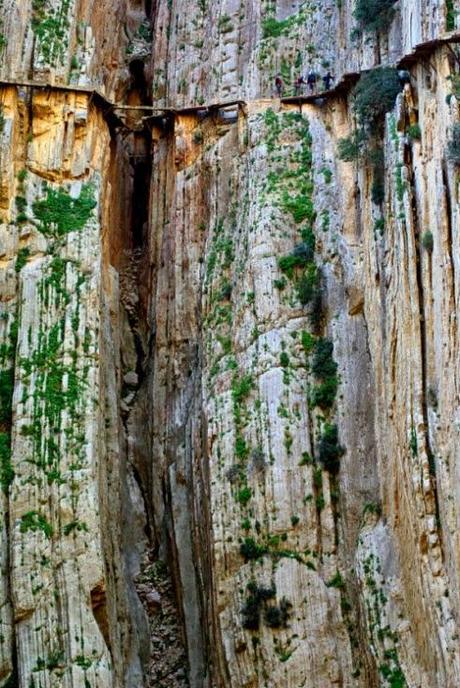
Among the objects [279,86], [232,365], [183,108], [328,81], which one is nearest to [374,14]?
[328,81]

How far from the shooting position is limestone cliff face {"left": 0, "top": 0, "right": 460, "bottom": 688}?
25766mm

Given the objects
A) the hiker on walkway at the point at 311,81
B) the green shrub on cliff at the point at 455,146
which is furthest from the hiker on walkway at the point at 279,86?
the green shrub on cliff at the point at 455,146

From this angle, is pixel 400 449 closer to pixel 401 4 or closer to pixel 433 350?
pixel 433 350

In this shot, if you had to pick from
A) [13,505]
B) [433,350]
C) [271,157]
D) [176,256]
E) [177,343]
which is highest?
[271,157]

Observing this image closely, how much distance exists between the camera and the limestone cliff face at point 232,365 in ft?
84.5

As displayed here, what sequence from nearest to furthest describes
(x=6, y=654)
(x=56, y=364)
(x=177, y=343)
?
(x=6, y=654) < (x=56, y=364) < (x=177, y=343)

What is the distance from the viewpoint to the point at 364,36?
33.3 meters

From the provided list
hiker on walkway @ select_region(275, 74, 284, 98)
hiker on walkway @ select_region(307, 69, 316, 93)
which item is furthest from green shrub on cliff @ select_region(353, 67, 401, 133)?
hiker on walkway @ select_region(275, 74, 284, 98)

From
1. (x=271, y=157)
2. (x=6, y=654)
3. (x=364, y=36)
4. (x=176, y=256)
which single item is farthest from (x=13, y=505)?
(x=364, y=36)

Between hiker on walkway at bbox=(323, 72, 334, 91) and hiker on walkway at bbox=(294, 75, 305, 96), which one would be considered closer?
hiker on walkway at bbox=(323, 72, 334, 91)

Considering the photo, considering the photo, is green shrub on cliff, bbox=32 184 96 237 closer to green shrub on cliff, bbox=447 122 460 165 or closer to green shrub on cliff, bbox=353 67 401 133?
green shrub on cliff, bbox=353 67 401 133

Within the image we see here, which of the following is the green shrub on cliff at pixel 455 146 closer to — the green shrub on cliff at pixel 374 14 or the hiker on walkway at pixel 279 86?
the green shrub on cliff at pixel 374 14

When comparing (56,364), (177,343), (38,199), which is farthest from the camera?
(177,343)

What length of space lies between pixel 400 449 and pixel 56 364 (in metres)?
10.7
